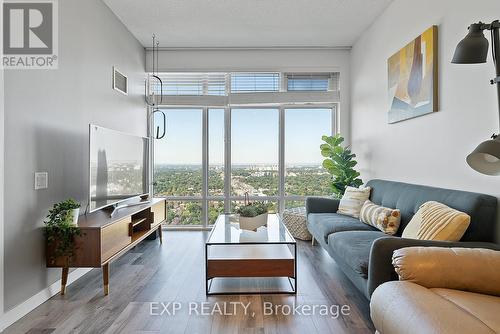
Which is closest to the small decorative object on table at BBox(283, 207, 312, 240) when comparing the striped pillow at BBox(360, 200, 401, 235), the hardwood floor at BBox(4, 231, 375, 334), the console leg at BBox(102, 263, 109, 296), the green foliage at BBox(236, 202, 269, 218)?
the hardwood floor at BBox(4, 231, 375, 334)

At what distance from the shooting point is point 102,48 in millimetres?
3604

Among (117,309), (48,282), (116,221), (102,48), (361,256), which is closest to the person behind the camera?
(361,256)

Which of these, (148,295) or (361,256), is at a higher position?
(361,256)

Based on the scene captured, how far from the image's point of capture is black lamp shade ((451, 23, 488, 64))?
1771 millimetres

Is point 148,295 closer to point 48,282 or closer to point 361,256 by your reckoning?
point 48,282

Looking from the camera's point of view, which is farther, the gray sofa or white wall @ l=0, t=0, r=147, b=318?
white wall @ l=0, t=0, r=147, b=318

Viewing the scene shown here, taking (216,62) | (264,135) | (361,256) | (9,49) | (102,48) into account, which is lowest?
(361,256)

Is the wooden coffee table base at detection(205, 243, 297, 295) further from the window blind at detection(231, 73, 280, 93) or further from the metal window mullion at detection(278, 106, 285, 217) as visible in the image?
the window blind at detection(231, 73, 280, 93)

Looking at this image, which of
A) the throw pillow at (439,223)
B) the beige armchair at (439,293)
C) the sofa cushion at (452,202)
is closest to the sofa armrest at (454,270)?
the beige armchair at (439,293)

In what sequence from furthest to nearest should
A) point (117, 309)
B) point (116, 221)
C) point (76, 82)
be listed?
point (76, 82) → point (116, 221) → point (117, 309)

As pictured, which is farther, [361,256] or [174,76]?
[174,76]

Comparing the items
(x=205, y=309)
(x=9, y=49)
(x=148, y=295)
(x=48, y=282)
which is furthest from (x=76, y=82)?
(x=205, y=309)

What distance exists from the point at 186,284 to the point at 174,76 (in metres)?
3.40

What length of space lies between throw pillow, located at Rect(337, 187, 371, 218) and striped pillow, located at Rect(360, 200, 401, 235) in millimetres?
372
